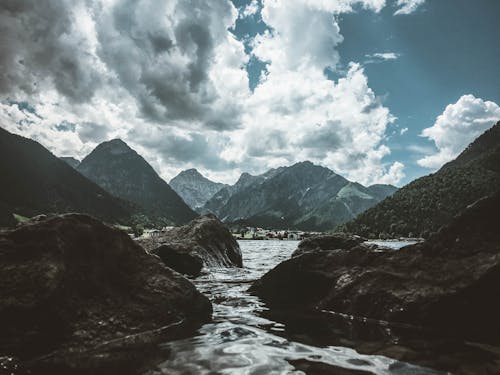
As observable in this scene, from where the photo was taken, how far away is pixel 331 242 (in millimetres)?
19594

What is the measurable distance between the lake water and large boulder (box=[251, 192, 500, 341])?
0.73 metres

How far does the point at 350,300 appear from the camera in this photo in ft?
32.6

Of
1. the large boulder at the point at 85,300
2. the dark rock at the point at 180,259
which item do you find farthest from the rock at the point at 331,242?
the large boulder at the point at 85,300

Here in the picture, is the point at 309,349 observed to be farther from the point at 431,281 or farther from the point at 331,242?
the point at 331,242

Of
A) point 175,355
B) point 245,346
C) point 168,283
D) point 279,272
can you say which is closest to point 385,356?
point 245,346

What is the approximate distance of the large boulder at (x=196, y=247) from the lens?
68.0 feet

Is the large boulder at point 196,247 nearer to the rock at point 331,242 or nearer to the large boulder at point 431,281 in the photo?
the rock at point 331,242

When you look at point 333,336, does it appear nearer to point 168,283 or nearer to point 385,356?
point 385,356

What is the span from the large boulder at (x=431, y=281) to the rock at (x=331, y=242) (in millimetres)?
6565

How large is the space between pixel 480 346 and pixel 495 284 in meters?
1.64

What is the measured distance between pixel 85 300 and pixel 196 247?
1550 cm

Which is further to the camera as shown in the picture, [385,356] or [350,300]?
[350,300]

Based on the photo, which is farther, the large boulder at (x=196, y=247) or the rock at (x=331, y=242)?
the large boulder at (x=196, y=247)

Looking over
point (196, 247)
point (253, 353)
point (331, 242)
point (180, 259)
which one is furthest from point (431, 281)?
point (196, 247)
